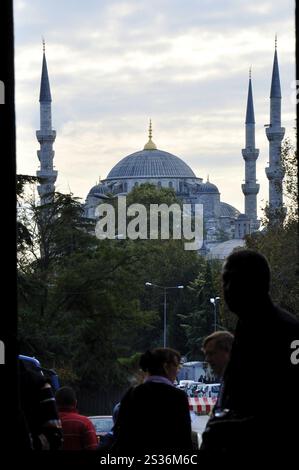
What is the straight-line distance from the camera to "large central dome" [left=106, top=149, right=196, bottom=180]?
15125 cm

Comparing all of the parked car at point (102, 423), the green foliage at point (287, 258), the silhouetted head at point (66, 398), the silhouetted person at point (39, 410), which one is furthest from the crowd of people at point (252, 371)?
the green foliage at point (287, 258)

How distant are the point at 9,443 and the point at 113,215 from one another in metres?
70.6

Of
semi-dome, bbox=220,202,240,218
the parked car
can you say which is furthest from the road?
semi-dome, bbox=220,202,240,218

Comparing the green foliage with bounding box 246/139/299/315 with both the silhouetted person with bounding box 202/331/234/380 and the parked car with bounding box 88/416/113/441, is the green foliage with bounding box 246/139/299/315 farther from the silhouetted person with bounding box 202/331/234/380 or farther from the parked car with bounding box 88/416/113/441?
the silhouetted person with bounding box 202/331/234/380

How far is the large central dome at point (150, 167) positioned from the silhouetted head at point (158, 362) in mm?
145415

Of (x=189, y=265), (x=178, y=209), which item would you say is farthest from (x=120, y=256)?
(x=178, y=209)

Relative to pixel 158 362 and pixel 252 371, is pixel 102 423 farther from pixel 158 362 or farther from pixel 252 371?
pixel 252 371

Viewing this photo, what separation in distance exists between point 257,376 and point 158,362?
1.43 metres

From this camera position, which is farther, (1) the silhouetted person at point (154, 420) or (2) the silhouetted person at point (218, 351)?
(2) the silhouetted person at point (218, 351)

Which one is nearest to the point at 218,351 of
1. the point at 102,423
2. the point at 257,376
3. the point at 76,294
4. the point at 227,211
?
the point at 257,376

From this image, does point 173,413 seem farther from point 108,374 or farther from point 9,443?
point 108,374

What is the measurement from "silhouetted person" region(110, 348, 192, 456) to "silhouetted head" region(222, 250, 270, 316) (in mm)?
1052

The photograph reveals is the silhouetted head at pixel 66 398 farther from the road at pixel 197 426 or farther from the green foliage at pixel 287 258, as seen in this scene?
the green foliage at pixel 287 258

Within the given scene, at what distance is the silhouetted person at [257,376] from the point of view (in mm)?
3250
